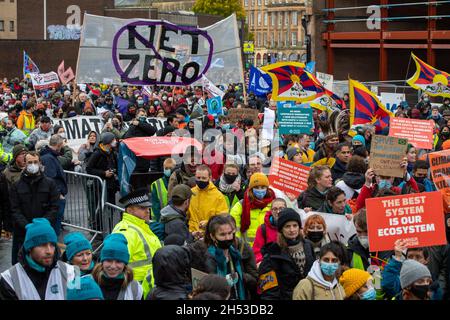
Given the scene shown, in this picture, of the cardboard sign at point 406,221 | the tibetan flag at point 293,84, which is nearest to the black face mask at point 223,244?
the cardboard sign at point 406,221

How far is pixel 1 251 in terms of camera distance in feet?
44.4

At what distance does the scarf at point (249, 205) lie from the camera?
954 cm

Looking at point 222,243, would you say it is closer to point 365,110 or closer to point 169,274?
point 169,274

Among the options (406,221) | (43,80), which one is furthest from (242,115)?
(43,80)

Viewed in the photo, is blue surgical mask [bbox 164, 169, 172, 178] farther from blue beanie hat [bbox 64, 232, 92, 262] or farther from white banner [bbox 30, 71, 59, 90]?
white banner [bbox 30, 71, 59, 90]

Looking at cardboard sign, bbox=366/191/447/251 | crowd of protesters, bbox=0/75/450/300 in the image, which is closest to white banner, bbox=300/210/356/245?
crowd of protesters, bbox=0/75/450/300

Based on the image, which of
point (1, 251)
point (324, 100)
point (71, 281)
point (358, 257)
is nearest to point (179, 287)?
point (71, 281)

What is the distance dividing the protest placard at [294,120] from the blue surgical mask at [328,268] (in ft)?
31.9

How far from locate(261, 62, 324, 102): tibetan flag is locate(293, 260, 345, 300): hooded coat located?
43.6 feet

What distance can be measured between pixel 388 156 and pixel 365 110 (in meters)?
6.19

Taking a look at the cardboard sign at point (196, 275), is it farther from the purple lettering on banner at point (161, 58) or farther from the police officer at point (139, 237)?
the purple lettering on banner at point (161, 58)

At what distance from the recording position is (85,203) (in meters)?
14.7
